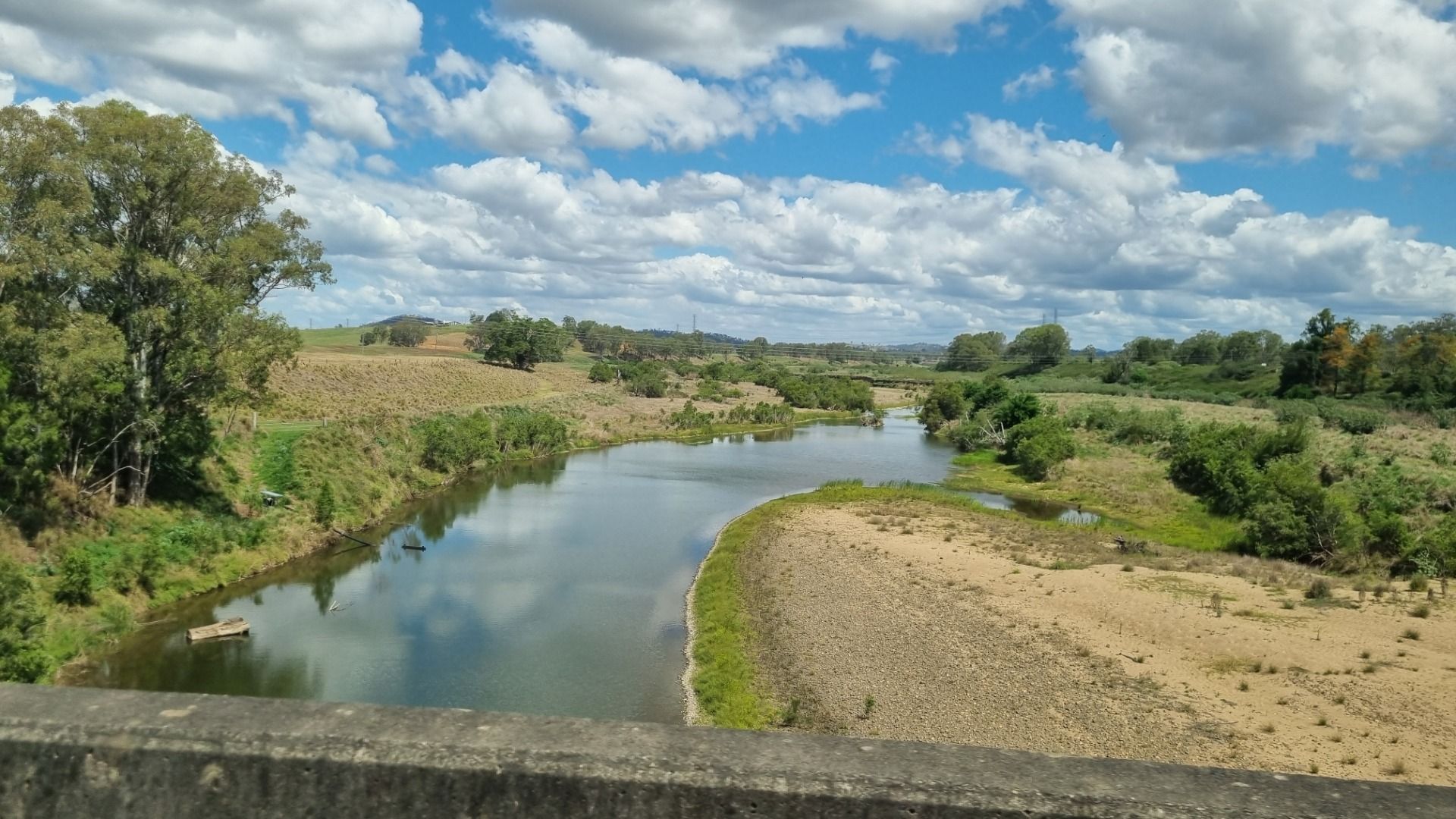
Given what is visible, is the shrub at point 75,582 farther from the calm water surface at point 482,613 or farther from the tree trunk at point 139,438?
the tree trunk at point 139,438

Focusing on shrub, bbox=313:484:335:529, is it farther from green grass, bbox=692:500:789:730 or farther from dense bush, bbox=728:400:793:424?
dense bush, bbox=728:400:793:424

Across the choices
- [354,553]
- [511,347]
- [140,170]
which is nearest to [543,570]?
[354,553]

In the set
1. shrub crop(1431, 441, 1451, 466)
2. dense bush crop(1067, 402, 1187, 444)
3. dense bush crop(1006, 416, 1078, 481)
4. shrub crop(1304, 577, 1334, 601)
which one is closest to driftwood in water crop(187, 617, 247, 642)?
shrub crop(1304, 577, 1334, 601)

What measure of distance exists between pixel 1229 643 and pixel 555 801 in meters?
22.8

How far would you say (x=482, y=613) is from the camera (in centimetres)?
2764

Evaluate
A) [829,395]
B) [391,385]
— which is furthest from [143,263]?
[829,395]

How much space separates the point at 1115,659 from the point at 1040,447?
3814 centimetres

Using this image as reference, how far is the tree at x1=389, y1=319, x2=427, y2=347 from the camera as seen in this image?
139 m

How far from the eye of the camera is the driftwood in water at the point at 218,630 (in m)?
24.1

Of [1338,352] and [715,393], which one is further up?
[1338,352]

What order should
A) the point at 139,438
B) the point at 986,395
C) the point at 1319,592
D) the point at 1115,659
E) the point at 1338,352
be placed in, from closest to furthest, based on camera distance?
1. the point at 1115,659
2. the point at 1319,592
3. the point at 139,438
4. the point at 1338,352
5. the point at 986,395

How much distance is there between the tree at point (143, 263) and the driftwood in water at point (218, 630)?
7.97 meters

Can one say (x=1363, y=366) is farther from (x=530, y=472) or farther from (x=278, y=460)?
(x=278, y=460)

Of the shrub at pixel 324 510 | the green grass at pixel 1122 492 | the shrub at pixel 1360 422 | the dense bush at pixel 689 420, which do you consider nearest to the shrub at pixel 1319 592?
the green grass at pixel 1122 492
